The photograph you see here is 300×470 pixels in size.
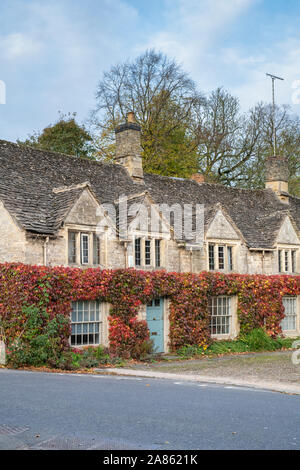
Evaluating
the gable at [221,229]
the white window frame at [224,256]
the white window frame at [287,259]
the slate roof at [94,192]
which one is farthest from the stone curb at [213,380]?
the white window frame at [287,259]

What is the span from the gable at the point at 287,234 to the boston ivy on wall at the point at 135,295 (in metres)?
2.31

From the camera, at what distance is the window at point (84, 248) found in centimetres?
2245

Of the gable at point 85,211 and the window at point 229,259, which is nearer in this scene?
the gable at point 85,211

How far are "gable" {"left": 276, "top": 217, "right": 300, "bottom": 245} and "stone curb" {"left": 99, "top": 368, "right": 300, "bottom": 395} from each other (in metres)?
14.4

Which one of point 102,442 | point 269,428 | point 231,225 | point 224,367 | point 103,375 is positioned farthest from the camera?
point 231,225

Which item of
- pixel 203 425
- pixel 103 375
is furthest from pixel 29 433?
pixel 103 375

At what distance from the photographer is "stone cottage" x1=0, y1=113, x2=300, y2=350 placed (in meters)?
21.5

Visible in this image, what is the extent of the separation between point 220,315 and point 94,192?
807 cm

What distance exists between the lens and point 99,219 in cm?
2302

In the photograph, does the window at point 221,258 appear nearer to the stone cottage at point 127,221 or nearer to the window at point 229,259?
the stone cottage at point 127,221

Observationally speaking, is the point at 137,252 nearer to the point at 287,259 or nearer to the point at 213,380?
the point at 213,380
